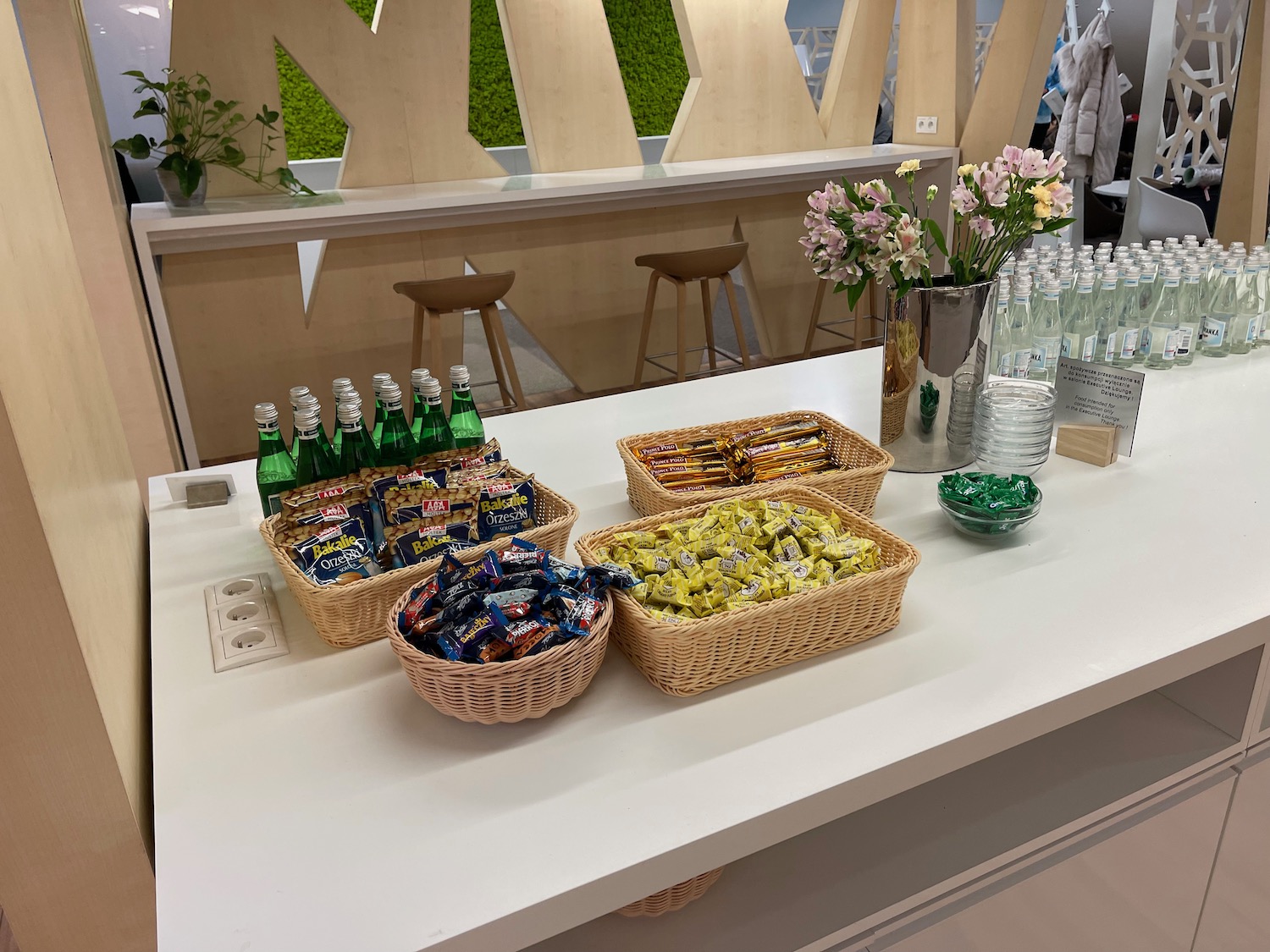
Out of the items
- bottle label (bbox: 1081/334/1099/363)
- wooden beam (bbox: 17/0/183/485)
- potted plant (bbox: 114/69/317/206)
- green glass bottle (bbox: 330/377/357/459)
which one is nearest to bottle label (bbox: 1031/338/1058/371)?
bottle label (bbox: 1081/334/1099/363)

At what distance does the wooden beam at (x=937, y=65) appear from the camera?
14.4 feet

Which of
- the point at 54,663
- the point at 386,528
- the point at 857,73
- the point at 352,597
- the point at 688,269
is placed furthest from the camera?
the point at 857,73

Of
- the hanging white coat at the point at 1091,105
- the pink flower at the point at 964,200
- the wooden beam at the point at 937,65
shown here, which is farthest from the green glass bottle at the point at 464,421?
the hanging white coat at the point at 1091,105

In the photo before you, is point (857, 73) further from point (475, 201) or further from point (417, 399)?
point (417, 399)

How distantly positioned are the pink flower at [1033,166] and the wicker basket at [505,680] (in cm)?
94

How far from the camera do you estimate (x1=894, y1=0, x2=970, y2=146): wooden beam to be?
14.4ft

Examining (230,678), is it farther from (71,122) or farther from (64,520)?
(71,122)

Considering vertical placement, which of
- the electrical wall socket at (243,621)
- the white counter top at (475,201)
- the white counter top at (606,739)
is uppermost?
the white counter top at (475,201)

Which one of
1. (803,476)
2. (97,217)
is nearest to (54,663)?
(803,476)

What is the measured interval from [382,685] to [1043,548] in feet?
2.98

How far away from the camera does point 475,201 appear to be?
3598mm

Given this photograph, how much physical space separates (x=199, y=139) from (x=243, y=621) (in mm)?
3106

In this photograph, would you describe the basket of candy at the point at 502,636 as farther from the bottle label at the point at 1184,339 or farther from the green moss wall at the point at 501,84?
the green moss wall at the point at 501,84

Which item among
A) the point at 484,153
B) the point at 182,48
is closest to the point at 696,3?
the point at 484,153
